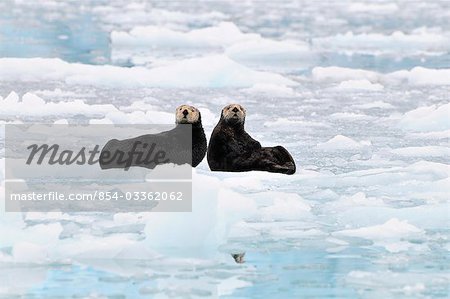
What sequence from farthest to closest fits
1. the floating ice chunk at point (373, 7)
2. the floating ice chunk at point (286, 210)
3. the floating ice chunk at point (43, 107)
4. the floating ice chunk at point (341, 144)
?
the floating ice chunk at point (373, 7) < the floating ice chunk at point (43, 107) < the floating ice chunk at point (341, 144) < the floating ice chunk at point (286, 210)

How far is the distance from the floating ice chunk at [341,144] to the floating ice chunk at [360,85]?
2.88 meters

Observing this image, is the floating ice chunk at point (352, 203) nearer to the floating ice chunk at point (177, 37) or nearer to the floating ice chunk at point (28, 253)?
the floating ice chunk at point (28, 253)

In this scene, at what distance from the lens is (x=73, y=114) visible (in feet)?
27.3

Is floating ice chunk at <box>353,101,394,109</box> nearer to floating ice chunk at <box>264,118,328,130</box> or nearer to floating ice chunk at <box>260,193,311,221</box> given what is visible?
floating ice chunk at <box>264,118,328,130</box>

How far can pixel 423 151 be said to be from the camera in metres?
7.09

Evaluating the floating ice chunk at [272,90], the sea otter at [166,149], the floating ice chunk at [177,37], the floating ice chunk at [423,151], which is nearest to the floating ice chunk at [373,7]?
the floating ice chunk at [177,37]

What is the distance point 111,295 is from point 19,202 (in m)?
1.53

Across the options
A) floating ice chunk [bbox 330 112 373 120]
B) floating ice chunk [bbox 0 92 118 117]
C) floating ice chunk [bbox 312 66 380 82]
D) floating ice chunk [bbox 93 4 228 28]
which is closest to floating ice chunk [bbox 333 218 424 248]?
floating ice chunk [bbox 330 112 373 120]

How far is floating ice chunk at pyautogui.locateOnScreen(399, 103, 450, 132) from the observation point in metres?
8.01

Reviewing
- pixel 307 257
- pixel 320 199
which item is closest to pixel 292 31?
pixel 320 199

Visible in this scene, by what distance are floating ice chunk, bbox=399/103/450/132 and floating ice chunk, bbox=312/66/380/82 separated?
258 centimetres

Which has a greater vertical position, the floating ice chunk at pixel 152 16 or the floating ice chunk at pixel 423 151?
the floating ice chunk at pixel 152 16

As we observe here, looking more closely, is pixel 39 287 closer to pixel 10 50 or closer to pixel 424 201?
pixel 424 201

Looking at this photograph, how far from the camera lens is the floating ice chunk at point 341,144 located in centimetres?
722
